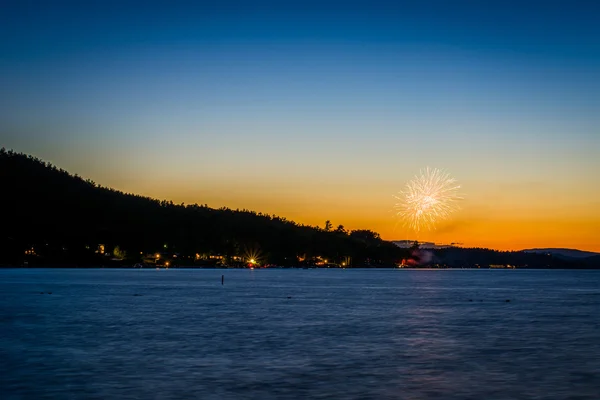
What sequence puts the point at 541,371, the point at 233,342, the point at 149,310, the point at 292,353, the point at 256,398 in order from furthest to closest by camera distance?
the point at 149,310, the point at 233,342, the point at 292,353, the point at 541,371, the point at 256,398

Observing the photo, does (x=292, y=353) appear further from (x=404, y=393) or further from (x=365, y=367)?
(x=404, y=393)

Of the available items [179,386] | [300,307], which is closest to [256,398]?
[179,386]

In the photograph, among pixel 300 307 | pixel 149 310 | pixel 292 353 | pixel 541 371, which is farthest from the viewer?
pixel 300 307

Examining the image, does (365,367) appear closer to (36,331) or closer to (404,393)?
(404,393)

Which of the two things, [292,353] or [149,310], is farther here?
[149,310]

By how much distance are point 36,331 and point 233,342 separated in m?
16.3

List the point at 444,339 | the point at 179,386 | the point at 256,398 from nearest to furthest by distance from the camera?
the point at 256,398 → the point at 179,386 → the point at 444,339

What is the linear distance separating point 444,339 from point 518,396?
20986 millimetres

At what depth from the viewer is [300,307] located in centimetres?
8231

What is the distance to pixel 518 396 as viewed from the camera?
29953 mm

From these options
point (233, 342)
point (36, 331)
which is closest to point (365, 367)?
point (233, 342)

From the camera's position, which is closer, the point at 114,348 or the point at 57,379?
the point at 57,379

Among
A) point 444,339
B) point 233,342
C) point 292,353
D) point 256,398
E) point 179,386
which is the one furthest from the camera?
point 444,339

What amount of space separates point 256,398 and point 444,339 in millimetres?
25193
